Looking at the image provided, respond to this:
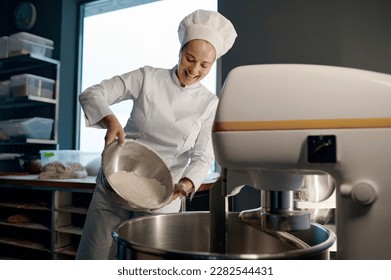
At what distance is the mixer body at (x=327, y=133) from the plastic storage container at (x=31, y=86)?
9.98 ft

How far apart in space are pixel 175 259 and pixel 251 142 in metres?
0.22

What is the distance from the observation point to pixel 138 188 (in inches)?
43.6

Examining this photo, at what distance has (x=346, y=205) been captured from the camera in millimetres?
548

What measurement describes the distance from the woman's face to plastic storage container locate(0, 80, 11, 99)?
261cm

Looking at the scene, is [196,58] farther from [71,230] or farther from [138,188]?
[71,230]

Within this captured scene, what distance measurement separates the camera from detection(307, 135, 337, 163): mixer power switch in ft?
1.76

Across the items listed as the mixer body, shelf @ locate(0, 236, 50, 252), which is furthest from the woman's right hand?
shelf @ locate(0, 236, 50, 252)

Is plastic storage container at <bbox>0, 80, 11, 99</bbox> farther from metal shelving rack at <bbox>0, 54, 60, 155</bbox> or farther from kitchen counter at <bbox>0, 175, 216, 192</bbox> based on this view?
kitchen counter at <bbox>0, 175, 216, 192</bbox>

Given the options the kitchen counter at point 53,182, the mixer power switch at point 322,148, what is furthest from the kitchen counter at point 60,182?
the mixer power switch at point 322,148

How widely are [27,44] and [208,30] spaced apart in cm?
249

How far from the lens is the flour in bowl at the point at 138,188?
3.39 ft

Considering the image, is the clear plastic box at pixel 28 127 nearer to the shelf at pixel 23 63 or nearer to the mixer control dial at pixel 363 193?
the shelf at pixel 23 63

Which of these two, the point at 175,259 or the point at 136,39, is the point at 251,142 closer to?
the point at 175,259
